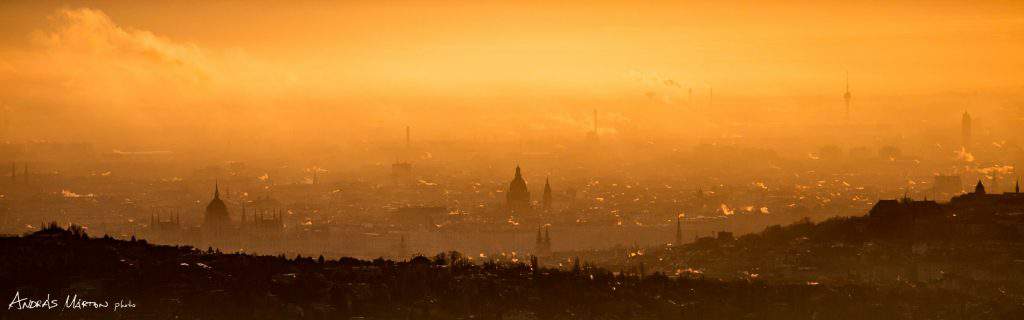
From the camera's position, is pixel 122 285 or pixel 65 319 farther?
pixel 122 285

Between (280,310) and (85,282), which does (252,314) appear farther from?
(85,282)

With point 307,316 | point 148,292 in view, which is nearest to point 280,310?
point 307,316

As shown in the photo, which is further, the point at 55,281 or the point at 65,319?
the point at 55,281

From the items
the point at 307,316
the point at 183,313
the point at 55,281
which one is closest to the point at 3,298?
the point at 55,281

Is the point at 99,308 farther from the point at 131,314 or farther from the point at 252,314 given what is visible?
the point at 252,314

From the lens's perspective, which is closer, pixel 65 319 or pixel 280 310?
pixel 65 319

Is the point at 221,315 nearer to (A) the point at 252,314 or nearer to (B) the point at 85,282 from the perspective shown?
(A) the point at 252,314

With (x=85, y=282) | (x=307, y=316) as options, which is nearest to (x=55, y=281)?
(x=85, y=282)
